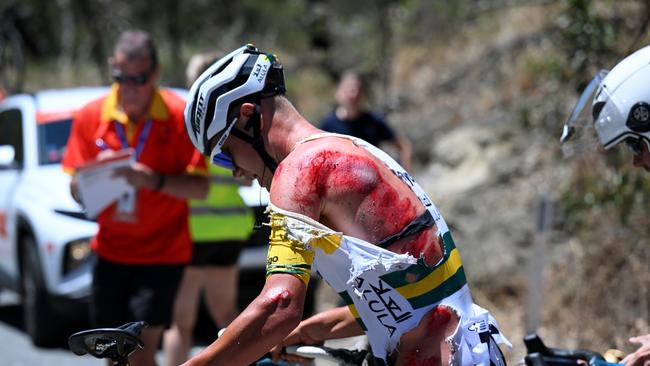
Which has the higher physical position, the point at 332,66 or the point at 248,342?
the point at 248,342

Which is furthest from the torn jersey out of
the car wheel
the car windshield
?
the car windshield

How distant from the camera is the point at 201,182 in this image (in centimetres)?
567

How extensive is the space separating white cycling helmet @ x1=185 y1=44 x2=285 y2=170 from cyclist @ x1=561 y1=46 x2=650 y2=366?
1.19m

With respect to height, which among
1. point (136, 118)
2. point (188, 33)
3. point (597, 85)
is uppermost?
point (597, 85)

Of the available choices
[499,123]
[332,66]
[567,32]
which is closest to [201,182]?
[567,32]

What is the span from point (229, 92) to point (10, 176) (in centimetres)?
655

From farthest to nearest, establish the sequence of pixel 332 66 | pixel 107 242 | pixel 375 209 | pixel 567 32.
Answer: pixel 332 66
pixel 567 32
pixel 107 242
pixel 375 209

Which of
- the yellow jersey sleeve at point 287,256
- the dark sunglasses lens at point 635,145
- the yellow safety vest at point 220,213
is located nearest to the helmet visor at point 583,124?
the dark sunglasses lens at point 635,145

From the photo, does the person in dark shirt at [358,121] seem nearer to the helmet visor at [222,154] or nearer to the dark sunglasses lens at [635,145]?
the dark sunglasses lens at [635,145]

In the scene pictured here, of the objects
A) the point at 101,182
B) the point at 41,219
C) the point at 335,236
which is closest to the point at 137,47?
the point at 101,182

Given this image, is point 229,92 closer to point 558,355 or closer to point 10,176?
point 558,355

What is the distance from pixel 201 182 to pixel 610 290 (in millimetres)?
3219

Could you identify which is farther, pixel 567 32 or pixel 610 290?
pixel 567 32

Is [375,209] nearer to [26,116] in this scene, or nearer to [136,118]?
[136,118]
